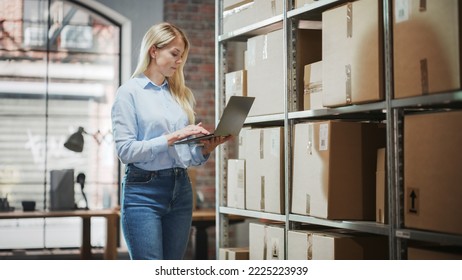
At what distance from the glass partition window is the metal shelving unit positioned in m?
2.96

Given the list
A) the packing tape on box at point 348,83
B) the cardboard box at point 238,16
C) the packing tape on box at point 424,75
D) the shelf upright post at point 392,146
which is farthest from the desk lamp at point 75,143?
the packing tape on box at point 424,75

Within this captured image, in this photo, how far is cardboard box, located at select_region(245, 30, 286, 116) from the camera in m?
2.85

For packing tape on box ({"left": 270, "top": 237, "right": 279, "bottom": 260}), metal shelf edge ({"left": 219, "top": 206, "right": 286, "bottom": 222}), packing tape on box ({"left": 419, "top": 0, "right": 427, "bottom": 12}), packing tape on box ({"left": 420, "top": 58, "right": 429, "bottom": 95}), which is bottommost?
packing tape on box ({"left": 270, "top": 237, "right": 279, "bottom": 260})

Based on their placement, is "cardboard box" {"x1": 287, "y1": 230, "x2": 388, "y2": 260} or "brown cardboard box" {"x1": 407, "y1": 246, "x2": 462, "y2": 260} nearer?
"brown cardboard box" {"x1": 407, "y1": 246, "x2": 462, "y2": 260}

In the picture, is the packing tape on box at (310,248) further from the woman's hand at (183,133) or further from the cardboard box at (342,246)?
the woman's hand at (183,133)

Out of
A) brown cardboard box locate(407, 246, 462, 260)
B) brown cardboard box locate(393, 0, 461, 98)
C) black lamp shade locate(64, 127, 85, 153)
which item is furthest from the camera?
black lamp shade locate(64, 127, 85, 153)

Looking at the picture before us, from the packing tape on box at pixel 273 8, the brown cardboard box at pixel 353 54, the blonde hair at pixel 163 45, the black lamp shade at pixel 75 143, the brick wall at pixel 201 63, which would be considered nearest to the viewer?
the brown cardboard box at pixel 353 54

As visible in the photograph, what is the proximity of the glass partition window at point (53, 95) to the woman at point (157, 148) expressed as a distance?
3507mm

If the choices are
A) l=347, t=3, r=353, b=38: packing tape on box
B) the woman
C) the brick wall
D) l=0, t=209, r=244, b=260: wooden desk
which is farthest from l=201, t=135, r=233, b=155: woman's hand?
the brick wall

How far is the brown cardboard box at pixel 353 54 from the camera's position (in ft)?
7.36

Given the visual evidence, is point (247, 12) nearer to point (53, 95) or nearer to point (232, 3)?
point (232, 3)

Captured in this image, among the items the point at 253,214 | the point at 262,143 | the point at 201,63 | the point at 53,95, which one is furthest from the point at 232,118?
the point at 53,95

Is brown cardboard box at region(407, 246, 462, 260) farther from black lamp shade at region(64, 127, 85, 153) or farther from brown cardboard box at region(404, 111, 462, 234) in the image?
black lamp shade at region(64, 127, 85, 153)

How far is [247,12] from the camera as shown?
10.3 feet
